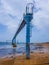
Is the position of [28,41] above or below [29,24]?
below

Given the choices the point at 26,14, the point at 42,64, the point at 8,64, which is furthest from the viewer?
the point at 26,14

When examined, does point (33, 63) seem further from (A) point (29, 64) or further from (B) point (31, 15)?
(B) point (31, 15)

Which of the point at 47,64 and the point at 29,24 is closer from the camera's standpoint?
the point at 47,64

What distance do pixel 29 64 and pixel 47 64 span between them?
142cm

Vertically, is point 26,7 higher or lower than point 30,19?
higher

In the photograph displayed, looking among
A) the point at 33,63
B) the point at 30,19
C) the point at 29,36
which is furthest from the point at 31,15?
the point at 33,63

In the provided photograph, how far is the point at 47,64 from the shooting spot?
15867mm

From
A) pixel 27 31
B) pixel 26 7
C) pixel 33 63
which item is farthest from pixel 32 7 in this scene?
pixel 33 63

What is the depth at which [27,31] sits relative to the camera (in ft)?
61.8

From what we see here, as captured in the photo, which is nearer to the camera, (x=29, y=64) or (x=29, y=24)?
(x=29, y=64)

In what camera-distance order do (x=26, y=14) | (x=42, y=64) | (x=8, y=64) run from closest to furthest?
(x=42, y=64) < (x=8, y=64) < (x=26, y=14)

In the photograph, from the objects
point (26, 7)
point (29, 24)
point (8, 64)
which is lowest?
point (8, 64)

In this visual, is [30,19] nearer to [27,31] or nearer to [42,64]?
[27,31]

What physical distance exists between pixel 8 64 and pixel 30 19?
4.60 metres
